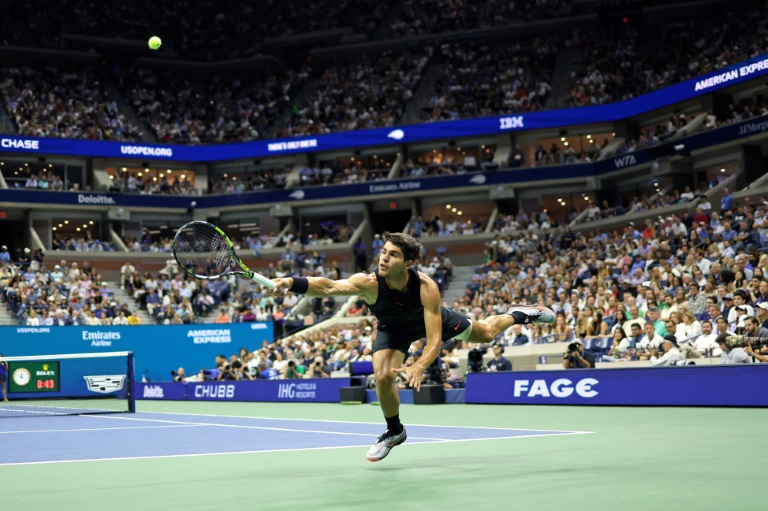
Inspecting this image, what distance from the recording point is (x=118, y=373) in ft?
119

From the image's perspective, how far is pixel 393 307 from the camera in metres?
10.1

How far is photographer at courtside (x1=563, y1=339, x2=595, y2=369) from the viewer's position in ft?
69.2

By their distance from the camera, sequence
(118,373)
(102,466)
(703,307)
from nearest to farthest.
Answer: (102,466) → (703,307) → (118,373)

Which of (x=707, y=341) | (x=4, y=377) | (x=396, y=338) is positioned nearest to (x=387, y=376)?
(x=396, y=338)

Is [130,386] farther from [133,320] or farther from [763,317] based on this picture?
[133,320]

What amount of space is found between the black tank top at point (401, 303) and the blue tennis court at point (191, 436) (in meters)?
2.91

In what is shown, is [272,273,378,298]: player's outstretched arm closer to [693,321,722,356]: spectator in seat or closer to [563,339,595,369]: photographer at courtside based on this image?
[693,321,722,356]: spectator in seat

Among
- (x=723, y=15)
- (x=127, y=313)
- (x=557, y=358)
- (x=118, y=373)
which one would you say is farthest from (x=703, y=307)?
(x=723, y=15)

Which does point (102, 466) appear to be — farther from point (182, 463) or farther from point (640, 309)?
point (640, 309)

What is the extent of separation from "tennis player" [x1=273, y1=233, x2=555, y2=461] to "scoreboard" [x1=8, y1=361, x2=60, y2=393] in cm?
2315

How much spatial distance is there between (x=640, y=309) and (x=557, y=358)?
2599mm

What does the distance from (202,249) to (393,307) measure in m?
3.23

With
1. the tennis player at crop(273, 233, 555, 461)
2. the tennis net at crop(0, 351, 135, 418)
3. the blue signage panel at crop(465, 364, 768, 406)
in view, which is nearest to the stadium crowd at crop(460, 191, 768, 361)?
the blue signage panel at crop(465, 364, 768, 406)

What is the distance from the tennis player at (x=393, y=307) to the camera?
9.48 metres
